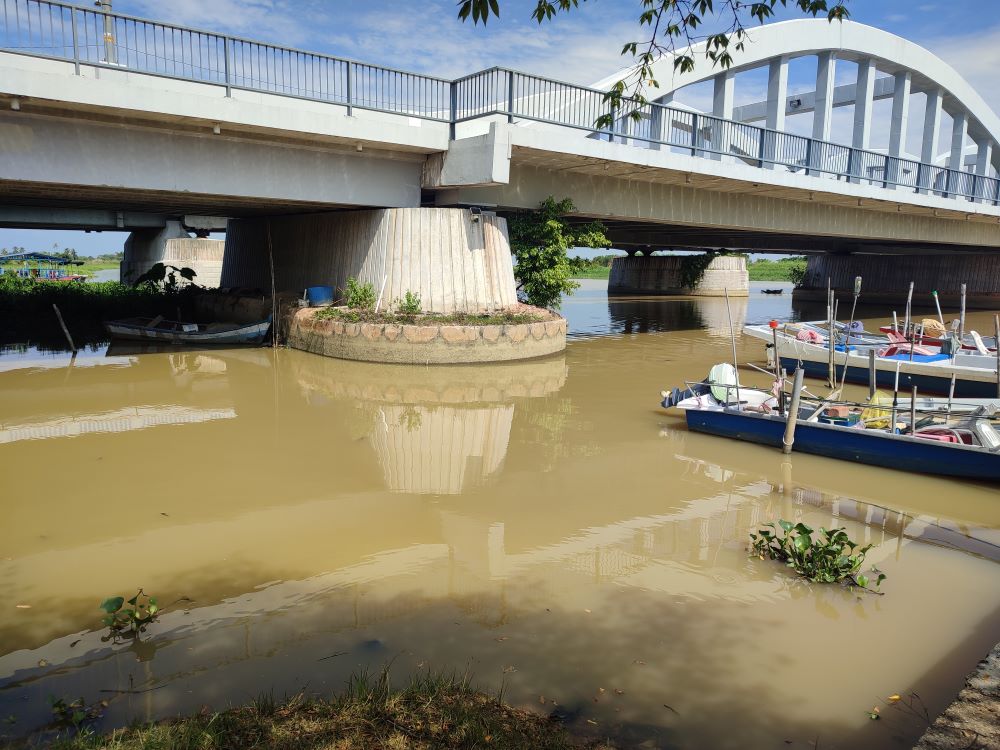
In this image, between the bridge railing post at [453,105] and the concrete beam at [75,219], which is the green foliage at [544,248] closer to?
the bridge railing post at [453,105]

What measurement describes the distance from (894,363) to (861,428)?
713cm

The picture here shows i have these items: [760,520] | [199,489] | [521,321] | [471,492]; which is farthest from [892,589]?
[521,321]

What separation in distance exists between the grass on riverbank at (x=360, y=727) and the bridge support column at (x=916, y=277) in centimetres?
4033

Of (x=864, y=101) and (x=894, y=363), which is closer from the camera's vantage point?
(x=894, y=363)

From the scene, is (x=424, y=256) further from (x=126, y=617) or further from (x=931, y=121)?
(x=931, y=121)

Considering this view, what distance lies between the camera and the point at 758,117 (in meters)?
40.2

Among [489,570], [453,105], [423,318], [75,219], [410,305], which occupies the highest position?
[453,105]

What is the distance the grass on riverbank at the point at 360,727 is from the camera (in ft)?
11.8

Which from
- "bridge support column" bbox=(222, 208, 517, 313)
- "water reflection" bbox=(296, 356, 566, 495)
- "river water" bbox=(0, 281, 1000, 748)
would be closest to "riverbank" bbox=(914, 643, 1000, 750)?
"river water" bbox=(0, 281, 1000, 748)

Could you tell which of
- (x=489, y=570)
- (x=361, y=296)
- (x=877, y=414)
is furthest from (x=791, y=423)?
(x=361, y=296)

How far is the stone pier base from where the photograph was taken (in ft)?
170

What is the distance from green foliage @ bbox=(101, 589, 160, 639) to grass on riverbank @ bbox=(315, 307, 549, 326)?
40.8 ft

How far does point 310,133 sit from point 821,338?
13.5 m

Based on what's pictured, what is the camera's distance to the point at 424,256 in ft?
60.4
